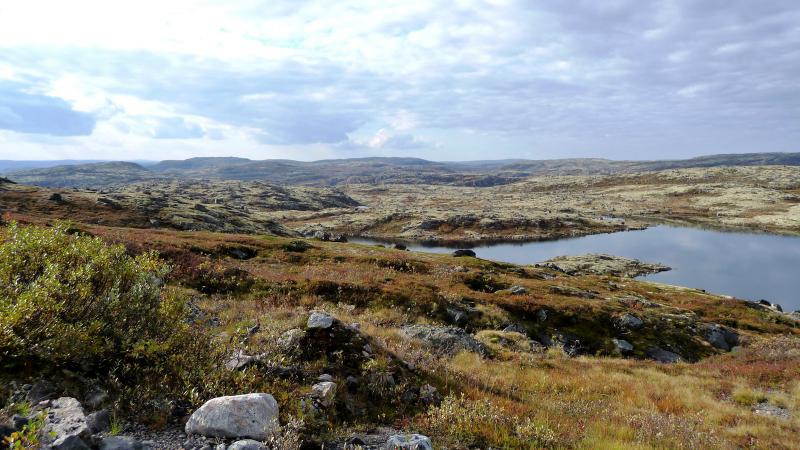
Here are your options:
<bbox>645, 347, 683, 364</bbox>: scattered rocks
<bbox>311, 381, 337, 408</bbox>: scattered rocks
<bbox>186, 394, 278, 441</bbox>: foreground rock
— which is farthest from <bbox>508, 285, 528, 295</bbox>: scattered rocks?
<bbox>186, 394, 278, 441</bbox>: foreground rock

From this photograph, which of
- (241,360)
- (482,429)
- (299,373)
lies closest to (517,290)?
(482,429)

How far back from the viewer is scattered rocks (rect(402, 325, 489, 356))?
18297 mm

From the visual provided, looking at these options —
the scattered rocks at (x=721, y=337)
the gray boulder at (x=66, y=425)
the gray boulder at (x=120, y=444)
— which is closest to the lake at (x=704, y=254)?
Answer: the scattered rocks at (x=721, y=337)

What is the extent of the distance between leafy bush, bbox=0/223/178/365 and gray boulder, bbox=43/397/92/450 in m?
1.09

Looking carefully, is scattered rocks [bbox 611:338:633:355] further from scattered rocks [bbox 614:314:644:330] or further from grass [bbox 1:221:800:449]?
scattered rocks [bbox 614:314:644:330]

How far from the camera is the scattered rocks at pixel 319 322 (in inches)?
425

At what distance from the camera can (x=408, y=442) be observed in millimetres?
6816

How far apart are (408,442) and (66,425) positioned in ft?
16.1

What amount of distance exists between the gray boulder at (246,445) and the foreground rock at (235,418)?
1.12 feet

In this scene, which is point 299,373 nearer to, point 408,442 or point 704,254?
point 408,442

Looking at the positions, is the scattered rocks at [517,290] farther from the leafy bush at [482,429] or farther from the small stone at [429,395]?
the leafy bush at [482,429]

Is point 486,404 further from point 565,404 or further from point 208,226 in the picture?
point 208,226

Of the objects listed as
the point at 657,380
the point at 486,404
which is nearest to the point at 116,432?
the point at 486,404

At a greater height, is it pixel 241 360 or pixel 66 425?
pixel 66 425
